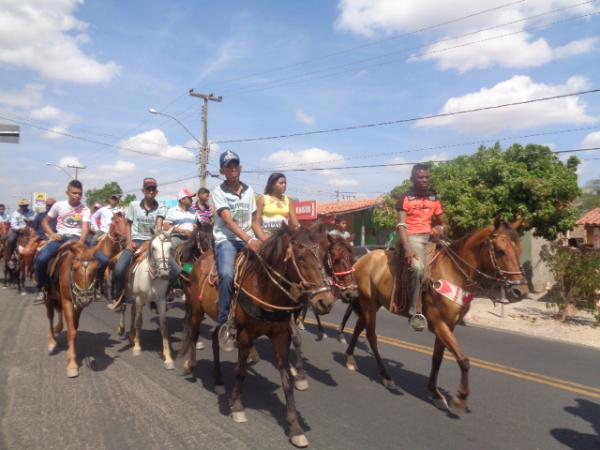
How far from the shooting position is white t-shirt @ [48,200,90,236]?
7324 mm

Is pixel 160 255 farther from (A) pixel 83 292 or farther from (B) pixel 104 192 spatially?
(B) pixel 104 192

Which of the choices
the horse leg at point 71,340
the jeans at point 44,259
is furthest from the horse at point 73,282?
the jeans at point 44,259

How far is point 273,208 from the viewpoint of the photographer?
5570 mm

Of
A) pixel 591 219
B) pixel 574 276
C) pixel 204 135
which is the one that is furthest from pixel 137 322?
pixel 591 219

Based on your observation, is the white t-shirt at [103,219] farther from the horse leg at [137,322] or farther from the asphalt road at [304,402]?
the horse leg at [137,322]

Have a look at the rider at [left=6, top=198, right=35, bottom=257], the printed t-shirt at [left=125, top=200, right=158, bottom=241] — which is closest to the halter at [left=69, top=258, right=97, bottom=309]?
the printed t-shirt at [left=125, top=200, right=158, bottom=241]

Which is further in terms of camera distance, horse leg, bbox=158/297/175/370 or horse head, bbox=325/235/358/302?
horse head, bbox=325/235/358/302

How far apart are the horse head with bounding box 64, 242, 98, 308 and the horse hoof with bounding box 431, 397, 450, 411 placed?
476cm

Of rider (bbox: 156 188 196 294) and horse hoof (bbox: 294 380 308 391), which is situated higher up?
rider (bbox: 156 188 196 294)

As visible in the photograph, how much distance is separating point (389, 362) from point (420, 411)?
205cm

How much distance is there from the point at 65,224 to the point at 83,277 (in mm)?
1616

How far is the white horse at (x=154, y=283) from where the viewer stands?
6.88 meters

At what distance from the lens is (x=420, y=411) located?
520 cm

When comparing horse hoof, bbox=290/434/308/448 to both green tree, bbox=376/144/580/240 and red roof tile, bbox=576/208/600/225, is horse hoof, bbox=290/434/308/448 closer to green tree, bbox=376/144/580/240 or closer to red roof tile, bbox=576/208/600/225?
green tree, bbox=376/144/580/240
